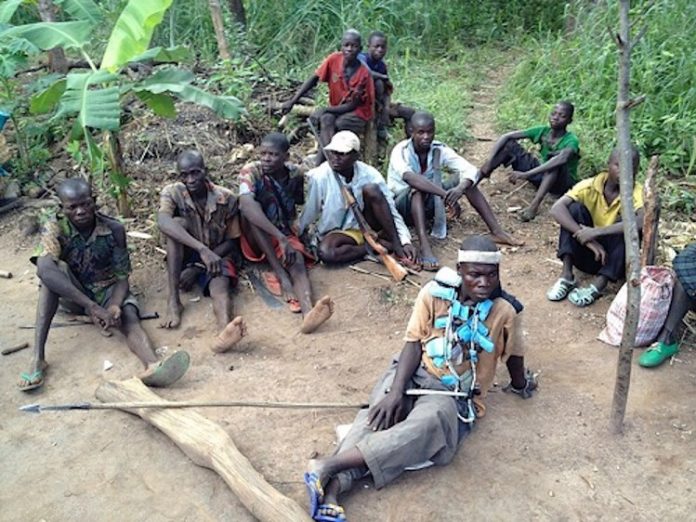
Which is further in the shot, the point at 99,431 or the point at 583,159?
the point at 583,159

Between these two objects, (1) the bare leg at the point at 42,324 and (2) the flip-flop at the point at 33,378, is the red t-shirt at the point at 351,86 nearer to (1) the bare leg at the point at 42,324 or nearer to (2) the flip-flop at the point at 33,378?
(1) the bare leg at the point at 42,324

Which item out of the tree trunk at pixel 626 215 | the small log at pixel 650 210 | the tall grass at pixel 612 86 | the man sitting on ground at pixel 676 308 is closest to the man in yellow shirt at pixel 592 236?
the small log at pixel 650 210

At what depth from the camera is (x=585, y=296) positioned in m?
4.19

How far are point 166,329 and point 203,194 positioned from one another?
93cm

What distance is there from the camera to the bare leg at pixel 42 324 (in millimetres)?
3836

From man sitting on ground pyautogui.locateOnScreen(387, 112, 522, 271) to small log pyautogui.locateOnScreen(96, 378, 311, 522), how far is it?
7.11ft

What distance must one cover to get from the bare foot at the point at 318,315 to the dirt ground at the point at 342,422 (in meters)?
0.08

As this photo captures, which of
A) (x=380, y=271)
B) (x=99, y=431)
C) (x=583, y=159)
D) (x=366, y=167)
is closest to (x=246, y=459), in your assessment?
(x=99, y=431)

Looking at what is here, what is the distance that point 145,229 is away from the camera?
525 cm

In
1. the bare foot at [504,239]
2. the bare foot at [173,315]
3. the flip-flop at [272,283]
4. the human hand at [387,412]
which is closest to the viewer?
the human hand at [387,412]

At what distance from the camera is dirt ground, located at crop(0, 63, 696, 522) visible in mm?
2809

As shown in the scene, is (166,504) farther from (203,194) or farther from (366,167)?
(366,167)

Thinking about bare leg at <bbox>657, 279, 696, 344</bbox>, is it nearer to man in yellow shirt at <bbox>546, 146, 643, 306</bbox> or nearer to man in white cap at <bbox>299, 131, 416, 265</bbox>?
man in yellow shirt at <bbox>546, 146, 643, 306</bbox>

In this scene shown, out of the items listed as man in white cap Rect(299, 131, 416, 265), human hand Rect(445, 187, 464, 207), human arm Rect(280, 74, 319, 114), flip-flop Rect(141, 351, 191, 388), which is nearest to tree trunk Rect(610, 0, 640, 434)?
man in white cap Rect(299, 131, 416, 265)
